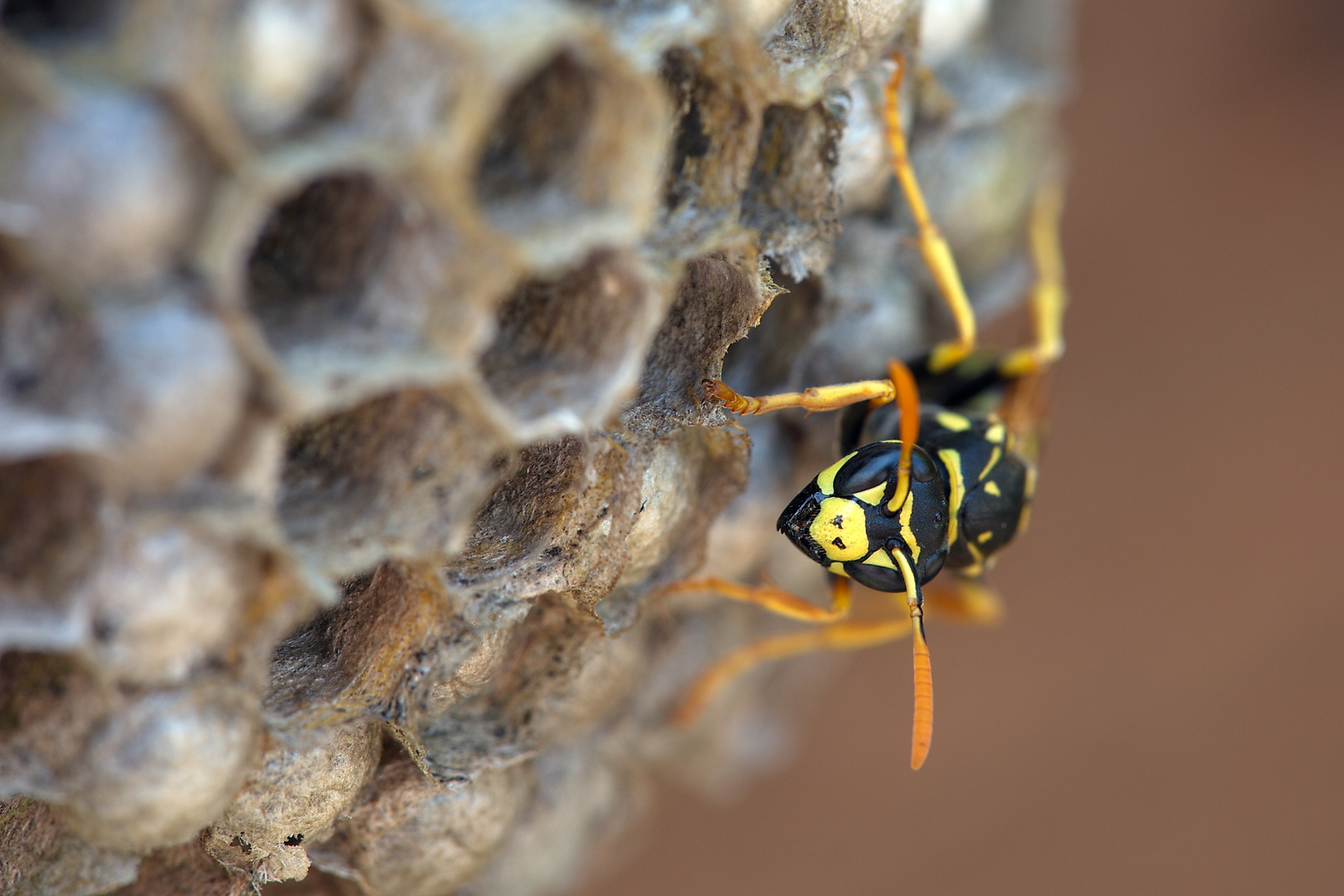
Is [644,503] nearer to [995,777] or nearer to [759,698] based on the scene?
[759,698]

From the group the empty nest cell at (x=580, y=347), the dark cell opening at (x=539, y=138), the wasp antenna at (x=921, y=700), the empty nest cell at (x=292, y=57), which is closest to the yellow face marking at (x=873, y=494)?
the wasp antenna at (x=921, y=700)

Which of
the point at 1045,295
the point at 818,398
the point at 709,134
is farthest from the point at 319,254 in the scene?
the point at 1045,295

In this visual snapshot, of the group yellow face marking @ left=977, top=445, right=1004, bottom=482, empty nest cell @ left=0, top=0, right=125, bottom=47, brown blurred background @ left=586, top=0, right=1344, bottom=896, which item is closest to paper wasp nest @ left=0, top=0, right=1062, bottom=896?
empty nest cell @ left=0, top=0, right=125, bottom=47

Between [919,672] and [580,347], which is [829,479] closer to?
[919,672]

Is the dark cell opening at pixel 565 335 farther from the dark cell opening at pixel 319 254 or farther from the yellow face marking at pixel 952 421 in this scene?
the yellow face marking at pixel 952 421

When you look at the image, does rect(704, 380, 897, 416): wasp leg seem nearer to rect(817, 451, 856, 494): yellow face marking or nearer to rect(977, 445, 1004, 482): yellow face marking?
rect(817, 451, 856, 494): yellow face marking

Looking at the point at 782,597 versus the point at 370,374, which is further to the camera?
the point at 782,597
